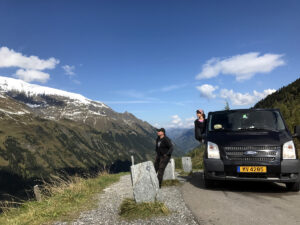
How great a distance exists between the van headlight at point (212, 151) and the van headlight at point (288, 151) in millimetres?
1705

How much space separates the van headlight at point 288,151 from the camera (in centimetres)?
638

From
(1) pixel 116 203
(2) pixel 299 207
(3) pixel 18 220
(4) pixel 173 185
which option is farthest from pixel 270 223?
(3) pixel 18 220

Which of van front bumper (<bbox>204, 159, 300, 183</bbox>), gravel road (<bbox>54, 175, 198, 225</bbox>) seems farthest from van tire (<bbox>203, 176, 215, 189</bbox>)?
gravel road (<bbox>54, 175, 198, 225</bbox>)

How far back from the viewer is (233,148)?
6715 mm

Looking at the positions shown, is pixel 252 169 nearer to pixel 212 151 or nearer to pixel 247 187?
pixel 212 151

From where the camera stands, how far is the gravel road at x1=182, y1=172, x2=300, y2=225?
15.8ft

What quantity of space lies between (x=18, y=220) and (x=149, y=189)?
3192 millimetres

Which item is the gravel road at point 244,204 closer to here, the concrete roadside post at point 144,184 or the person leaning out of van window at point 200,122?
the concrete roadside post at point 144,184

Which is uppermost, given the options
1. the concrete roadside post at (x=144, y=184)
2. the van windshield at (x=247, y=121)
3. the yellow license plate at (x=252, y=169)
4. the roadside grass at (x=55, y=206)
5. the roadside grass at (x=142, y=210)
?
the van windshield at (x=247, y=121)

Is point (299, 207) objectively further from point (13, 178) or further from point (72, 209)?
point (13, 178)

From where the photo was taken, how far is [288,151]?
6.43 metres

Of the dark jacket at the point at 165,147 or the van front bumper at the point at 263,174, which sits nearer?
the van front bumper at the point at 263,174

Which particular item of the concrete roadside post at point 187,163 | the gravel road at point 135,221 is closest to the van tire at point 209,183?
the gravel road at point 135,221

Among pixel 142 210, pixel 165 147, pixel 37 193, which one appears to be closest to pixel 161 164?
pixel 165 147
